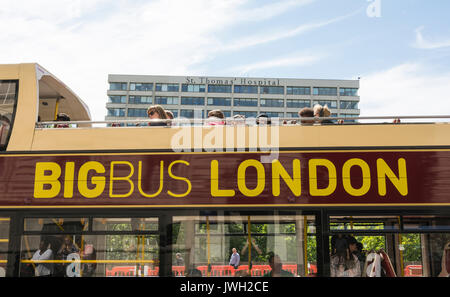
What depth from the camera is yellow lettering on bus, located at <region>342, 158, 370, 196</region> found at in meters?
5.26

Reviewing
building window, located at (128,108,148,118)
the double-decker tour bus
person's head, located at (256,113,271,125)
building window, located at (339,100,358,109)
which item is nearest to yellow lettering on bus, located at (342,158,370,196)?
the double-decker tour bus

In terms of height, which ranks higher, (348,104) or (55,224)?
(348,104)

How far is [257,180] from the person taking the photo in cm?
534

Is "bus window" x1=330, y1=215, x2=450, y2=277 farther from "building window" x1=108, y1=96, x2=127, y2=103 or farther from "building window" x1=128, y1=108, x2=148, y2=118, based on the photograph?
"building window" x1=108, y1=96, x2=127, y2=103

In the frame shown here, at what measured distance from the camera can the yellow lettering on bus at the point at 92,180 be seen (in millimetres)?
5418

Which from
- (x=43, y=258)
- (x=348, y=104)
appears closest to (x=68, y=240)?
(x=43, y=258)

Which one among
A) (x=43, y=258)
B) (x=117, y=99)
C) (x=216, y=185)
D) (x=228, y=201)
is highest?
(x=117, y=99)

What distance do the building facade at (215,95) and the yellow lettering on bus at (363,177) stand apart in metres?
80.3

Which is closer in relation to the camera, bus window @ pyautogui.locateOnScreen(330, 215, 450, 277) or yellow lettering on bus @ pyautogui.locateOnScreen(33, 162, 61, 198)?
bus window @ pyautogui.locateOnScreen(330, 215, 450, 277)

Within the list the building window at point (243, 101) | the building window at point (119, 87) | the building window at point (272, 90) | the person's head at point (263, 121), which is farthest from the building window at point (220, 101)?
the person's head at point (263, 121)

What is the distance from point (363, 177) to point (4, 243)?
453cm

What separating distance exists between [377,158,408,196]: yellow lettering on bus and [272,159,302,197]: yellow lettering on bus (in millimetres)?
982

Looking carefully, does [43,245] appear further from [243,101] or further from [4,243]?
[243,101]
